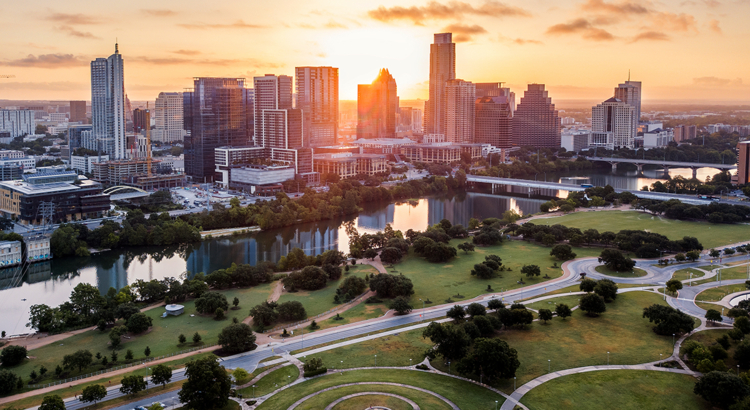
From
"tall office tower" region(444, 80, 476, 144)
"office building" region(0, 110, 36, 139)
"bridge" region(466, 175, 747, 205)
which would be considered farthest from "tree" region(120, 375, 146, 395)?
"office building" region(0, 110, 36, 139)

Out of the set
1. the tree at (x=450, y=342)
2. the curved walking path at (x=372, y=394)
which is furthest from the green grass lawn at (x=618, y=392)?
the curved walking path at (x=372, y=394)

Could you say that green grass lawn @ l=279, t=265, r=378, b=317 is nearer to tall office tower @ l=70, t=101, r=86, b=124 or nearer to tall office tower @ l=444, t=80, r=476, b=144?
tall office tower @ l=444, t=80, r=476, b=144

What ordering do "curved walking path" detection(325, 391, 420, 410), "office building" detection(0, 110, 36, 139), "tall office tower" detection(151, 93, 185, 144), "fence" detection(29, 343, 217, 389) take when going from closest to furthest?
"curved walking path" detection(325, 391, 420, 410)
"fence" detection(29, 343, 217, 389)
"office building" detection(0, 110, 36, 139)
"tall office tower" detection(151, 93, 185, 144)

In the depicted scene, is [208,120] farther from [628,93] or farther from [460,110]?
[628,93]

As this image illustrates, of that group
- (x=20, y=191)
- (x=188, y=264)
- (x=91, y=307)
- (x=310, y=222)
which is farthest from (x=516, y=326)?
(x=20, y=191)

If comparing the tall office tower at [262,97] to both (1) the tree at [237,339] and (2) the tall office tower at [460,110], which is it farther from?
(1) the tree at [237,339]

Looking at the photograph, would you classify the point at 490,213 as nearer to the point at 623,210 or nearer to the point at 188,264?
the point at 623,210
